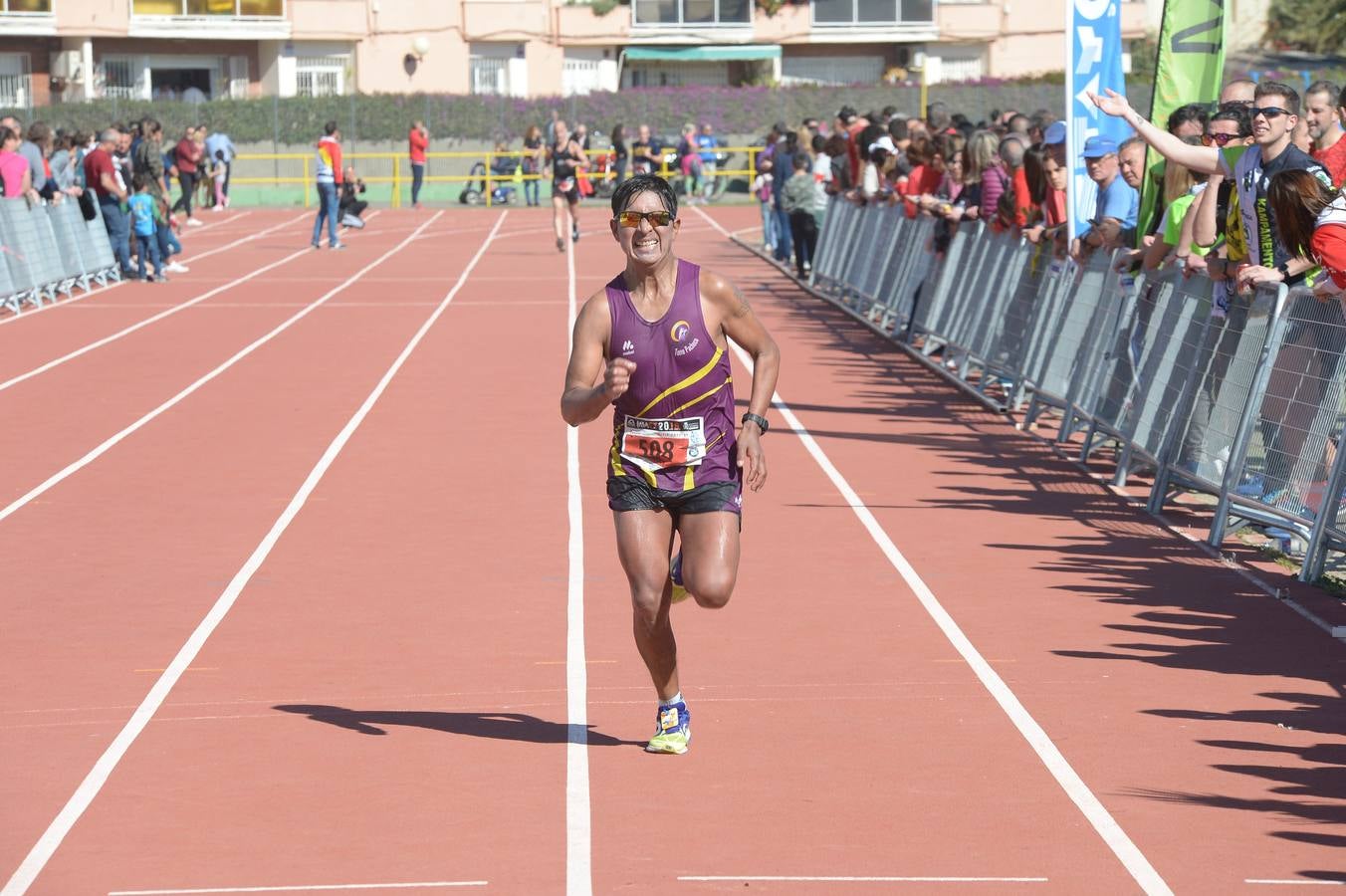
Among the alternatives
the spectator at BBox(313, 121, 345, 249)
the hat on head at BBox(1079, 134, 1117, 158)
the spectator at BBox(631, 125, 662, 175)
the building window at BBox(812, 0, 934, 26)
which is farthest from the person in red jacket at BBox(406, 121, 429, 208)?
the hat on head at BBox(1079, 134, 1117, 158)

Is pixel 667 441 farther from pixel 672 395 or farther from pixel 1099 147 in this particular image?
pixel 1099 147

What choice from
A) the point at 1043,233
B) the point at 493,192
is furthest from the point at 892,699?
the point at 493,192

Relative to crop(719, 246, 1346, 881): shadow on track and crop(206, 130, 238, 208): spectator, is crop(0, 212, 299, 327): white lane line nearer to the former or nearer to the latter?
crop(719, 246, 1346, 881): shadow on track

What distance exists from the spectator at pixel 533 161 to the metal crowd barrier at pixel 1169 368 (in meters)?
31.9

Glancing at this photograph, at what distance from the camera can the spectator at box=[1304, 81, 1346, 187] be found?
11.9 meters

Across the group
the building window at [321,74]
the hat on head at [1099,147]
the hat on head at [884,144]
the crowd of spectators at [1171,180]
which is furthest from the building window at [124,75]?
the hat on head at [1099,147]

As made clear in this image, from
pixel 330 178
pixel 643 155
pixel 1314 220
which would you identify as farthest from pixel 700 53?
pixel 1314 220

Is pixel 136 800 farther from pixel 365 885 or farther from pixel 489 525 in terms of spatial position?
pixel 489 525

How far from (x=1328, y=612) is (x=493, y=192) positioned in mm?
44485

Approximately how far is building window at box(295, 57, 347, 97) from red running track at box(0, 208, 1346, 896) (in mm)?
52247

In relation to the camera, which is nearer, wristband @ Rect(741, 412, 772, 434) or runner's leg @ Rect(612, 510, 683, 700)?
runner's leg @ Rect(612, 510, 683, 700)

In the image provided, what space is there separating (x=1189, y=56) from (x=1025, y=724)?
25.7 ft

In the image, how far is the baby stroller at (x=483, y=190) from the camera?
51812mm

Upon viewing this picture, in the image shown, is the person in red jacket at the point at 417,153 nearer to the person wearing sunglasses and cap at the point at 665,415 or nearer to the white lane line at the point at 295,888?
the person wearing sunglasses and cap at the point at 665,415
